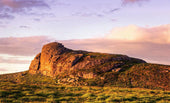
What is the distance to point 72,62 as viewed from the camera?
10825 cm

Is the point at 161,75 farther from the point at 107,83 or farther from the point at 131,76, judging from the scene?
the point at 107,83

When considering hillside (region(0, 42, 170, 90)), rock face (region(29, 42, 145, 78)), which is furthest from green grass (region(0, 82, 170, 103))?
rock face (region(29, 42, 145, 78))

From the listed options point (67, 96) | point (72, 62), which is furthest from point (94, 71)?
point (67, 96)

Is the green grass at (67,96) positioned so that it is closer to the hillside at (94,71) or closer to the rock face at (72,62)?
the hillside at (94,71)

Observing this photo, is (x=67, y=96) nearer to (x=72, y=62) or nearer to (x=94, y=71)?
(x=94, y=71)

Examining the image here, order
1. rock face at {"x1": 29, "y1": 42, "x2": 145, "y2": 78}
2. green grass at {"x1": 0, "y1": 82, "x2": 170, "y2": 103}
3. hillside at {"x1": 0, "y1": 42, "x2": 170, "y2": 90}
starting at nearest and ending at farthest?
green grass at {"x1": 0, "y1": 82, "x2": 170, "y2": 103}
hillside at {"x1": 0, "y1": 42, "x2": 170, "y2": 90}
rock face at {"x1": 29, "y1": 42, "x2": 145, "y2": 78}

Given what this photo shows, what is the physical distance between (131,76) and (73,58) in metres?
39.4

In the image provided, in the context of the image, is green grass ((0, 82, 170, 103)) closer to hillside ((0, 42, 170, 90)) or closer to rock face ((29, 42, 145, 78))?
hillside ((0, 42, 170, 90))

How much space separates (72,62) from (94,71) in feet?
63.2

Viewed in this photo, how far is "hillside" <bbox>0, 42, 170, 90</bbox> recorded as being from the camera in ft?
273

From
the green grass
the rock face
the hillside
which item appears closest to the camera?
the green grass

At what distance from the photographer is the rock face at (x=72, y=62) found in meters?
98.3

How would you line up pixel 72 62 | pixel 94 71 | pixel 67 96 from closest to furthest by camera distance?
pixel 67 96 → pixel 94 71 → pixel 72 62

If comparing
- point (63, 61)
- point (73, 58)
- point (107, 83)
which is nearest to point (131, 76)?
point (107, 83)
